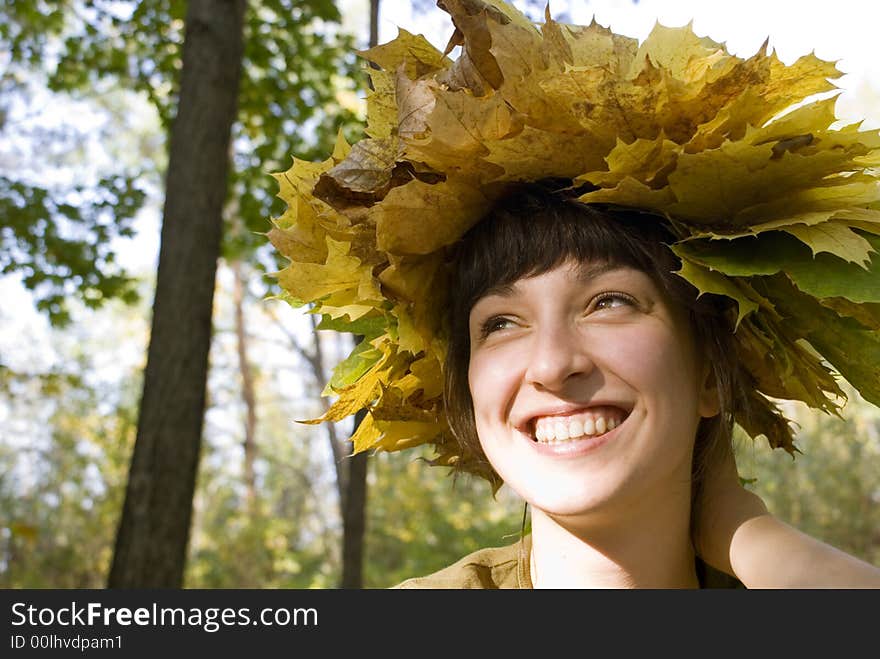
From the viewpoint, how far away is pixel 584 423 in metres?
1.69

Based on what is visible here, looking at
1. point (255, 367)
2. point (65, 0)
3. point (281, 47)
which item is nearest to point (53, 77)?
point (65, 0)

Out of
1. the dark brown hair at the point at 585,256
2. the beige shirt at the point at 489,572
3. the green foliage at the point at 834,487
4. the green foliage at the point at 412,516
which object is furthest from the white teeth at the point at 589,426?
the green foliage at the point at 412,516

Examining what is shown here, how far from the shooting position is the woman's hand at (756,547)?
149 centimetres

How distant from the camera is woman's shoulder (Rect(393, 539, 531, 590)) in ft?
6.99

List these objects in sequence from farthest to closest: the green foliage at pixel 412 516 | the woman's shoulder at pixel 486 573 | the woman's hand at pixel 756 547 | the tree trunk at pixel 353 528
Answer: the green foliage at pixel 412 516 → the tree trunk at pixel 353 528 → the woman's shoulder at pixel 486 573 → the woman's hand at pixel 756 547

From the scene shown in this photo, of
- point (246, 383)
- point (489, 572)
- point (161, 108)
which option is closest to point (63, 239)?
point (161, 108)

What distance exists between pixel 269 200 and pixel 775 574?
5.82 metres

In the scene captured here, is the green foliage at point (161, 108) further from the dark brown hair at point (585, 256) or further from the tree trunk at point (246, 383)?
the tree trunk at point (246, 383)

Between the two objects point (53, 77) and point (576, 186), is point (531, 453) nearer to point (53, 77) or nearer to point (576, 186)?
point (576, 186)

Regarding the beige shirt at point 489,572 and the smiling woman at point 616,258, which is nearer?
the smiling woman at point 616,258

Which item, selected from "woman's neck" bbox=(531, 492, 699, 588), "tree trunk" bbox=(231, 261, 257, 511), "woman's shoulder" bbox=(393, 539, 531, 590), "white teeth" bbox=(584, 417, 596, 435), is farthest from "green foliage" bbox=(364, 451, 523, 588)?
"white teeth" bbox=(584, 417, 596, 435)

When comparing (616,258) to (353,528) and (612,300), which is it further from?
(353,528)

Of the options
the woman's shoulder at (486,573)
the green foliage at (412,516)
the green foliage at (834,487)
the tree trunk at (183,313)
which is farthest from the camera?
the green foliage at (412,516)

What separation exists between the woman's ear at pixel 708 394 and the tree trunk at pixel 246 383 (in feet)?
51.9
